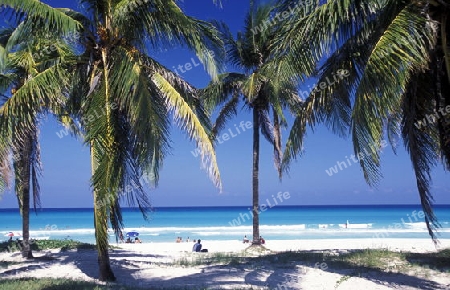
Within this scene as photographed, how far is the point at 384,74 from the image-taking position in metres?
6.29

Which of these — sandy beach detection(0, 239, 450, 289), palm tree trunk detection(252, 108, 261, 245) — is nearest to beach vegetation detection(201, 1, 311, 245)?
palm tree trunk detection(252, 108, 261, 245)

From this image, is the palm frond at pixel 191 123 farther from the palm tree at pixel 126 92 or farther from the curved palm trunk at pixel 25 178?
the curved palm trunk at pixel 25 178

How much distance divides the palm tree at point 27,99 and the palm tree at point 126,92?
0.72 meters

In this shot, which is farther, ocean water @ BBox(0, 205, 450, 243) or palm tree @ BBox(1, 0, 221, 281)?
ocean water @ BBox(0, 205, 450, 243)

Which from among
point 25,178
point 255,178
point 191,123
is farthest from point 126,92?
point 255,178

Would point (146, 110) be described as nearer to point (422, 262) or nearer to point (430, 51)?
point (430, 51)

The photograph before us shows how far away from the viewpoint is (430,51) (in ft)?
22.9

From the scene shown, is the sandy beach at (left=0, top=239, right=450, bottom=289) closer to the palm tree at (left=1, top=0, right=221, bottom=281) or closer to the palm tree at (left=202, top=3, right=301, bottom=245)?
the palm tree at (left=1, top=0, right=221, bottom=281)

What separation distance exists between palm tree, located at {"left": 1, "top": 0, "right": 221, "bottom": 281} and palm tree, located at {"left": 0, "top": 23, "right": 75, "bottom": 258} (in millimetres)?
723

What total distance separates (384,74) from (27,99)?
628cm

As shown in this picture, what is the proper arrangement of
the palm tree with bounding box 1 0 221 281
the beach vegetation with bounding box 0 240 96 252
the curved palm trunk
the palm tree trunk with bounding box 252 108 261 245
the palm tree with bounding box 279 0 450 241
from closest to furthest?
Answer: the palm tree with bounding box 279 0 450 241 → the palm tree with bounding box 1 0 221 281 → the curved palm trunk → the beach vegetation with bounding box 0 240 96 252 → the palm tree trunk with bounding box 252 108 261 245

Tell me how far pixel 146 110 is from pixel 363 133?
373 cm

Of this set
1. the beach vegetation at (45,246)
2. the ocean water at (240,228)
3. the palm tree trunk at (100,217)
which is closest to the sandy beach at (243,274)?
the palm tree trunk at (100,217)

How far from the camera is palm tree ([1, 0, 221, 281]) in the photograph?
824 centimetres
